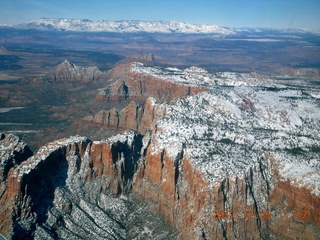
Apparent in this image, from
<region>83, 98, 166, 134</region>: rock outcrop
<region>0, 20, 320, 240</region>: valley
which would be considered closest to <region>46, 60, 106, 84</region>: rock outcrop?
<region>83, 98, 166, 134</region>: rock outcrop

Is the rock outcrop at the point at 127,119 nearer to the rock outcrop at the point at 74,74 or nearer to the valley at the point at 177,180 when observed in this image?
the valley at the point at 177,180

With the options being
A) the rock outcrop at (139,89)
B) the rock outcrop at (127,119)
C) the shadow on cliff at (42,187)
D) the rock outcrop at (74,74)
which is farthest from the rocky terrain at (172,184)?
the rock outcrop at (74,74)

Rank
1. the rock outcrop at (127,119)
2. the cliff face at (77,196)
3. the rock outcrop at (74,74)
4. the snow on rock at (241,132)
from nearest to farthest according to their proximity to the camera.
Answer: the cliff face at (77,196) → the snow on rock at (241,132) → the rock outcrop at (127,119) → the rock outcrop at (74,74)

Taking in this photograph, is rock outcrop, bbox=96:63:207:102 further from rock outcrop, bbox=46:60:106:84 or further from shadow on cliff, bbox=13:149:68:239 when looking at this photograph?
shadow on cliff, bbox=13:149:68:239

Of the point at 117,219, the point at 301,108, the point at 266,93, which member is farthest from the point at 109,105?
the point at 117,219

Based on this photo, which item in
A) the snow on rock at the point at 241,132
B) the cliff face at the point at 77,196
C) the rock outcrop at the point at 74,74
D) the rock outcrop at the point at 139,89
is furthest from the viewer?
the rock outcrop at the point at 74,74

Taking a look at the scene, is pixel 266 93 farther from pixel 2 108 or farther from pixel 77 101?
pixel 2 108

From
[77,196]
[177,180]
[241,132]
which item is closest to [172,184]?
[177,180]
